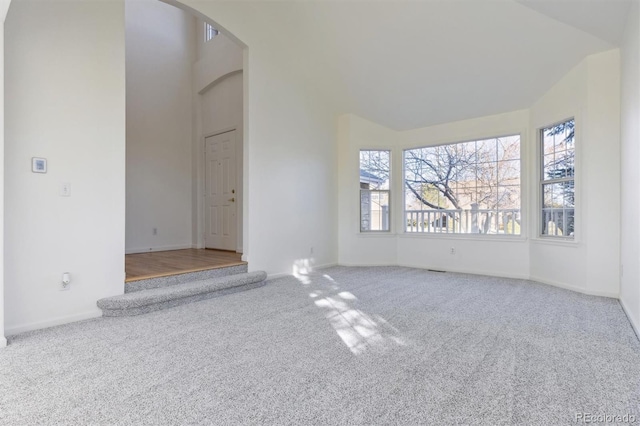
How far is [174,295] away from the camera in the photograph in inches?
137

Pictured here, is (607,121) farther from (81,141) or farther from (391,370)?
(81,141)

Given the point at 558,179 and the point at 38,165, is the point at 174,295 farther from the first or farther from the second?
the point at 558,179

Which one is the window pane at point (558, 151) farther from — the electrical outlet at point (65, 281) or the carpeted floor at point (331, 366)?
the electrical outlet at point (65, 281)

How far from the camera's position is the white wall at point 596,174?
385 centimetres

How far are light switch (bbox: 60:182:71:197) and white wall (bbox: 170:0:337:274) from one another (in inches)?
79.9

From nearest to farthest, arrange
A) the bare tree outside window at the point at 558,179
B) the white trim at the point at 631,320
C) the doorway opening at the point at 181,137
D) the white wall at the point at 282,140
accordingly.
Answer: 1. the white trim at the point at 631,320
2. the bare tree outside window at the point at 558,179
3. the white wall at the point at 282,140
4. the doorway opening at the point at 181,137

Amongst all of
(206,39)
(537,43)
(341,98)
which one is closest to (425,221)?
(341,98)

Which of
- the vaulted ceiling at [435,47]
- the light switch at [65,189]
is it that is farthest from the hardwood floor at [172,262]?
the vaulted ceiling at [435,47]

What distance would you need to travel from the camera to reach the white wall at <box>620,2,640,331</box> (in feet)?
9.24

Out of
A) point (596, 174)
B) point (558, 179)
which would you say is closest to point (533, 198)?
point (558, 179)

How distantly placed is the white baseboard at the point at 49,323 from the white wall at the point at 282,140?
1902 mm

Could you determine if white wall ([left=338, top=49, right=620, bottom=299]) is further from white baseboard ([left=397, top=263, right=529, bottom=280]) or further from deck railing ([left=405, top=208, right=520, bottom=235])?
deck railing ([left=405, top=208, right=520, bottom=235])

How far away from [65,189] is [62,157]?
28 centimetres

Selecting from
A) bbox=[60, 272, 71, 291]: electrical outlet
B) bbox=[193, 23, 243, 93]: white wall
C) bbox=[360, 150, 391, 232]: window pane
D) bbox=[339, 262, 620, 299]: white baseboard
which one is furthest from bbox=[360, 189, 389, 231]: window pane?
bbox=[60, 272, 71, 291]: electrical outlet
